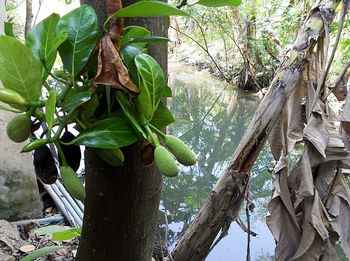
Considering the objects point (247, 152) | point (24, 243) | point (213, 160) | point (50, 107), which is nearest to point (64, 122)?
point (50, 107)

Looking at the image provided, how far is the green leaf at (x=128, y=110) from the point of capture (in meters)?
0.36

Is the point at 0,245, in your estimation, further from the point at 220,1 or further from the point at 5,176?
the point at 220,1

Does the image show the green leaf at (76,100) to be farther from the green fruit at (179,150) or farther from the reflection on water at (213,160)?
the reflection on water at (213,160)

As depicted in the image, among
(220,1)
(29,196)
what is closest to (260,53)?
(29,196)

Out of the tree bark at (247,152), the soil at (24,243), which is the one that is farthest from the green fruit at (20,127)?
the soil at (24,243)

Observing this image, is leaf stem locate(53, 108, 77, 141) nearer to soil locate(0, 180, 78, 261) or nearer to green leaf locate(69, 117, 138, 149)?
green leaf locate(69, 117, 138, 149)

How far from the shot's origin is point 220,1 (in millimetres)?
407

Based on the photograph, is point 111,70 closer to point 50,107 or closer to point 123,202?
point 50,107

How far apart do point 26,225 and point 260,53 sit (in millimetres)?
5058

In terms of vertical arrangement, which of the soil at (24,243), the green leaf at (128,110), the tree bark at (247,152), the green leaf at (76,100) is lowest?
the soil at (24,243)

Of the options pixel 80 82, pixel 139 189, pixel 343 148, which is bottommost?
pixel 343 148

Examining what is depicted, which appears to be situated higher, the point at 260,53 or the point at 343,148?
the point at 343,148

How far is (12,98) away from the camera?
0.33 m

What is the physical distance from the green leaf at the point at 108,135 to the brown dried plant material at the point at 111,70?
0.04 m
